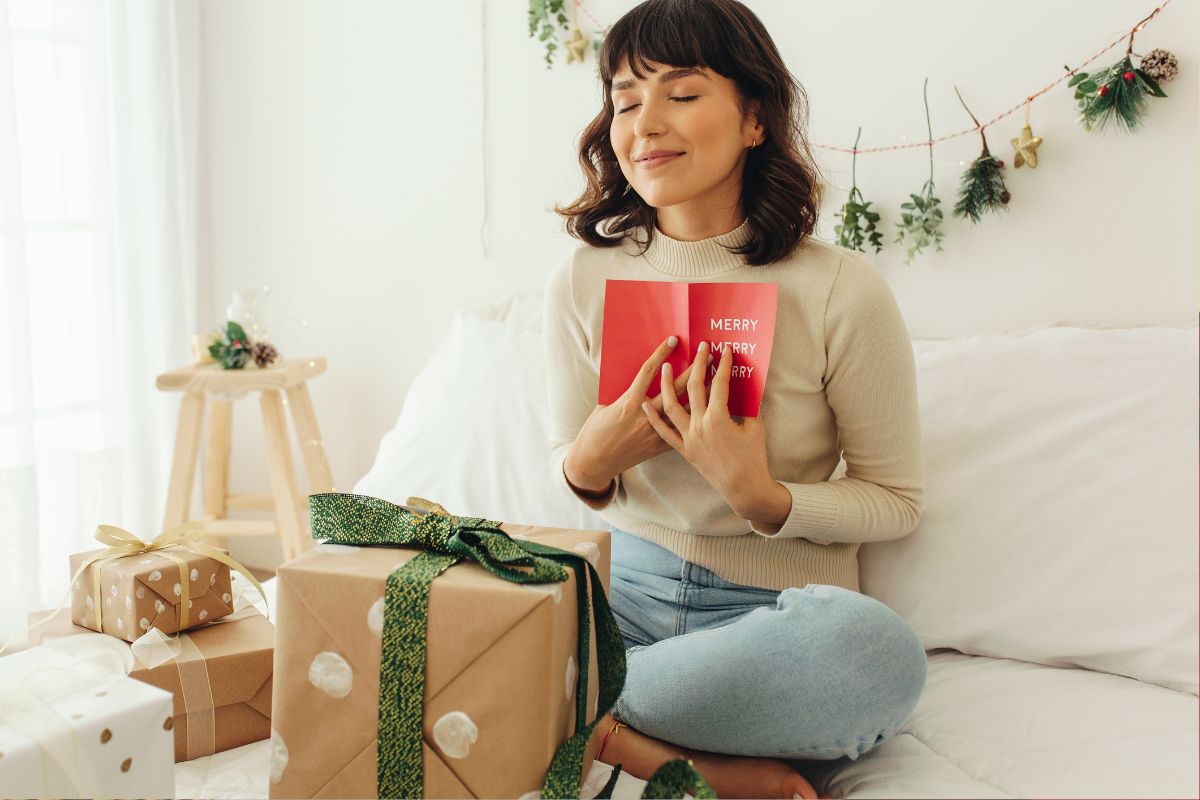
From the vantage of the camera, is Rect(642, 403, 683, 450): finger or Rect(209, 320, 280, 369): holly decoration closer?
Rect(642, 403, 683, 450): finger

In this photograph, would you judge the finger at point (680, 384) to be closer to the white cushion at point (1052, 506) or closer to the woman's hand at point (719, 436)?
the woman's hand at point (719, 436)

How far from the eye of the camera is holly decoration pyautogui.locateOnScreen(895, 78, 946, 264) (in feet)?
4.88

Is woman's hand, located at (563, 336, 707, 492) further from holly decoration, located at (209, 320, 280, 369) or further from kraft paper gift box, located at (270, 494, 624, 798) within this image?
holly decoration, located at (209, 320, 280, 369)

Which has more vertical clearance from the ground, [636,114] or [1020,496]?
[636,114]

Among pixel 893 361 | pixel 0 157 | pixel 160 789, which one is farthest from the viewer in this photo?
pixel 0 157

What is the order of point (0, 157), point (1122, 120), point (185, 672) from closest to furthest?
1. point (185, 672)
2. point (1122, 120)
3. point (0, 157)

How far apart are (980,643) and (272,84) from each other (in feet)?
6.04

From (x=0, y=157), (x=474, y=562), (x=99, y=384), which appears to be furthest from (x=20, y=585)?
(x=474, y=562)

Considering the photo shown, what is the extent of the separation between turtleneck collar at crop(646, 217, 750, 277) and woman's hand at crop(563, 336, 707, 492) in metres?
0.19

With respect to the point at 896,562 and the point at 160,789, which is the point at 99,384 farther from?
the point at 896,562

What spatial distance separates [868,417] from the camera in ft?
3.75

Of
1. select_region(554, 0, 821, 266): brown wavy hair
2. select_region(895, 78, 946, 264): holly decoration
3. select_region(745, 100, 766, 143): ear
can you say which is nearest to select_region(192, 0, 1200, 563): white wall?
select_region(895, 78, 946, 264): holly decoration

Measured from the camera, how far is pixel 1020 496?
3.83ft

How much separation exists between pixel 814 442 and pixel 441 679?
1.78 ft
